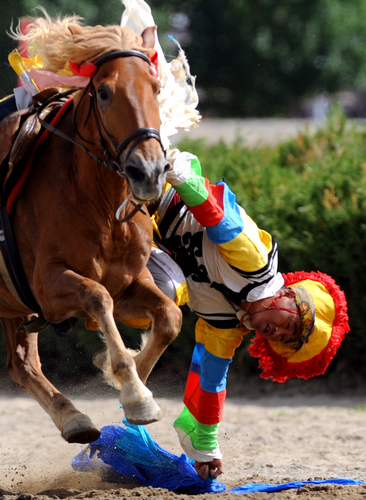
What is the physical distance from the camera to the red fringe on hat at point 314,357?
3.95m

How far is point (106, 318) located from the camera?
3.01m

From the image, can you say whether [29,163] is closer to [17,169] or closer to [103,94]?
[17,169]

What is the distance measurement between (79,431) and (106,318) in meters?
0.59

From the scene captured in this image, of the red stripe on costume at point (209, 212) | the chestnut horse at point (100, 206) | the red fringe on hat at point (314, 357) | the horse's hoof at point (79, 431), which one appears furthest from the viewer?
the red fringe on hat at point (314, 357)

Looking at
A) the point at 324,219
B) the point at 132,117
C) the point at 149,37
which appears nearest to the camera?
the point at 132,117

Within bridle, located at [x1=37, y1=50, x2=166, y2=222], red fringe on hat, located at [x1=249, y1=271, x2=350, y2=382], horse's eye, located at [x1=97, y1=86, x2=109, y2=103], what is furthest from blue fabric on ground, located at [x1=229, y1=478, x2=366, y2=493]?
horse's eye, located at [x1=97, y1=86, x2=109, y2=103]

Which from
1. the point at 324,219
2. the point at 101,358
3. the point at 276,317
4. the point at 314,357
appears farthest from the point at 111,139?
the point at 324,219

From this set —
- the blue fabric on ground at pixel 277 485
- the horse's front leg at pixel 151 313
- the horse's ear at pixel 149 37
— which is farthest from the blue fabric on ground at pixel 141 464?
the horse's ear at pixel 149 37

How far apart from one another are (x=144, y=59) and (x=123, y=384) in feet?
4.34

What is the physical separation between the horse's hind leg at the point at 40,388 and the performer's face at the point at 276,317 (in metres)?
1.05

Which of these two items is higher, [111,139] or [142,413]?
[111,139]

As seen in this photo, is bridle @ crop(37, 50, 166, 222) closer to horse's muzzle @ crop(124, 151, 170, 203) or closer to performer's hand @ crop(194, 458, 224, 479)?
horse's muzzle @ crop(124, 151, 170, 203)

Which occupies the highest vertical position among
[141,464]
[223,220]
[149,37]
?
[149,37]

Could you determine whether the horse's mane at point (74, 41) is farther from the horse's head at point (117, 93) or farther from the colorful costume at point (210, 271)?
the colorful costume at point (210, 271)
